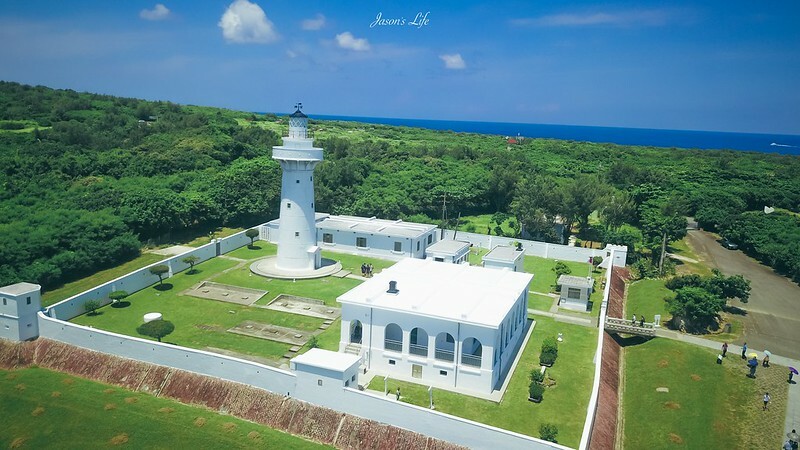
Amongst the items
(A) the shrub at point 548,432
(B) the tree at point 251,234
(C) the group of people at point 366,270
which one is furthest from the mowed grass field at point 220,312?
(A) the shrub at point 548,432

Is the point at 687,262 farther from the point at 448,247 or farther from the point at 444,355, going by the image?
the point at 444,355

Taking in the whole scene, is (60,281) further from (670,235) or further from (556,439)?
(670,235)

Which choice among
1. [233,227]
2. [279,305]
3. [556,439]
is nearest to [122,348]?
[279,305]

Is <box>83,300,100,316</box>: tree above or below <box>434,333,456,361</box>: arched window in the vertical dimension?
below

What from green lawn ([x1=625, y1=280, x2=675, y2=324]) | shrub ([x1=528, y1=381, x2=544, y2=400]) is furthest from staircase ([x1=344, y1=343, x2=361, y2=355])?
green lawn ([x1=625, y1=280, x2=675, y2=324])

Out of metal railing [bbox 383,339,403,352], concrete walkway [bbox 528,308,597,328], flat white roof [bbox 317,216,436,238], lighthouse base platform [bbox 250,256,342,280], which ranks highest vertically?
flat white roof [bbox 317,216,436,238]

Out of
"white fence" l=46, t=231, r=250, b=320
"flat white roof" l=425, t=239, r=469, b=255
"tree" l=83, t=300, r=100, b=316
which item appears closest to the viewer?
"white fence" l=46, t=231, r=250, b=320

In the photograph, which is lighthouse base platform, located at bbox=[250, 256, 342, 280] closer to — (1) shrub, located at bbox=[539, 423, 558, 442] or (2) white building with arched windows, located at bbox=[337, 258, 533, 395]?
(2) white building with arched windows, located at bbox=[337, 258, 533, 395]

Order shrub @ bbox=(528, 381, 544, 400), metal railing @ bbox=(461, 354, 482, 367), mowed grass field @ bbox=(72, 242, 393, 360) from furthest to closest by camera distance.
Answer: mowed grass field @ bbox=(72, 242, 393, 360) → metal railing @ bbox=(461, 354, 482, 367) → shrub @ bbox=(528, 381, 544, 400)

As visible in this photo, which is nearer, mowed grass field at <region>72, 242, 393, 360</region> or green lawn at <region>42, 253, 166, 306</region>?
mowed grass field at <region>72, 242, 393, 360</region>
